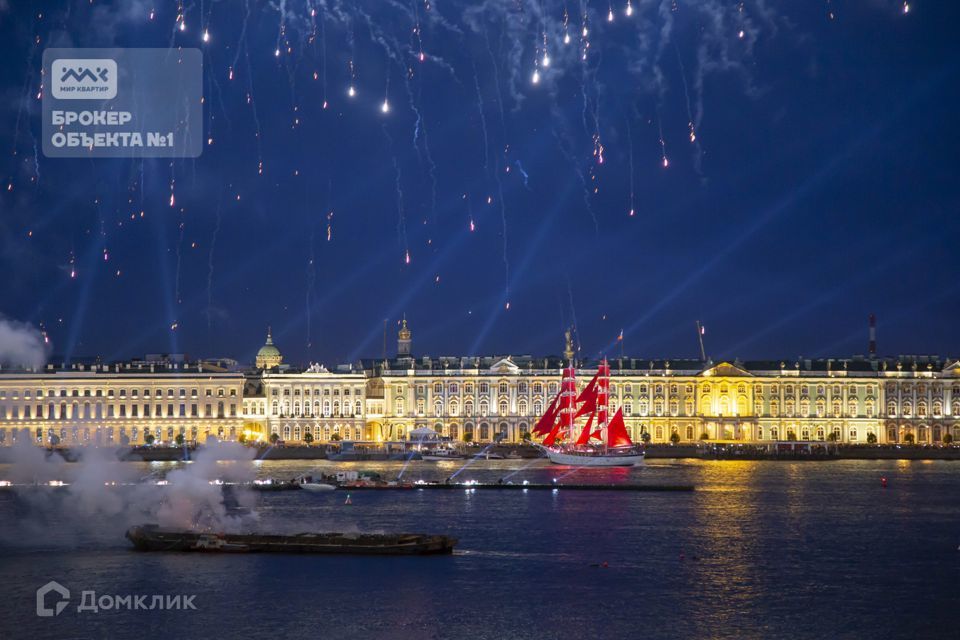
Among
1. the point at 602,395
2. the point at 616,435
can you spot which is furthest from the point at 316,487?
the point at 602,395

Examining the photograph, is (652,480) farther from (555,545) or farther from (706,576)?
(706,576)

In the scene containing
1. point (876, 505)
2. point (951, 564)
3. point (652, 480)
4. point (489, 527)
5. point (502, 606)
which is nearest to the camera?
point (502, 606)

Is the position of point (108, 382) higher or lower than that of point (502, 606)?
higher

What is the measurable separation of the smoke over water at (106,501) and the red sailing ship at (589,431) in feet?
96.9

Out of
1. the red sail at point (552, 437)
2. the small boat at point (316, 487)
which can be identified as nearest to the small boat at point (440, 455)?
the red sail at point (552, 437)

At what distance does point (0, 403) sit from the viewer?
10194cm

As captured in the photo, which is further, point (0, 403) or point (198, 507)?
point (0, 403)

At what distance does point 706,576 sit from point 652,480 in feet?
113

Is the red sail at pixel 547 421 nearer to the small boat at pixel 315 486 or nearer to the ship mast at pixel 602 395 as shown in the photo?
the ship mast at pixel 602 395

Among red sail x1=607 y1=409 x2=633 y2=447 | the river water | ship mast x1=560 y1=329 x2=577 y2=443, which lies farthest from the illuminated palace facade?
the river water

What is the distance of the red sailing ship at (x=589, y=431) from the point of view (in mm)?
87562

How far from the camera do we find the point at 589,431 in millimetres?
89625

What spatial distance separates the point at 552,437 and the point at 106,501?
158ft

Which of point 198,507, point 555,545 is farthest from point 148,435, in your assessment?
point 555,545
